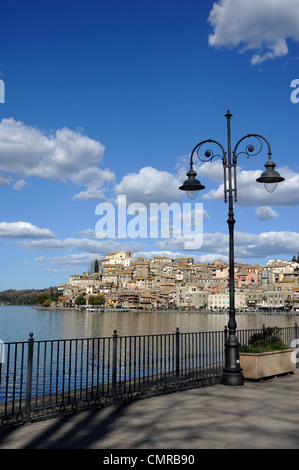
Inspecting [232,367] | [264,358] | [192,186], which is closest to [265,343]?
[264,358]

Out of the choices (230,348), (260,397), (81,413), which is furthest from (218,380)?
(81,413)

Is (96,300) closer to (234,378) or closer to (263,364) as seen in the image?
(263,364)

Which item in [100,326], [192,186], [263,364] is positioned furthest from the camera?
[100,326]

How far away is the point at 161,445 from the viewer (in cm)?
550

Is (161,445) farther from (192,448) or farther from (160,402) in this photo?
(160,402)

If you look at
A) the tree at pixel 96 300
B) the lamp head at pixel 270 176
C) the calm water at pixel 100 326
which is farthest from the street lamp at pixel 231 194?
the tree at pixel 96 300

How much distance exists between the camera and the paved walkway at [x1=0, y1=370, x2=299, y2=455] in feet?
18.3

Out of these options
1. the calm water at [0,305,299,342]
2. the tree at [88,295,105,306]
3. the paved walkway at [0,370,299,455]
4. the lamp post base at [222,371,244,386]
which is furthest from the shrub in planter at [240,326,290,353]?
the tree at [88,295,105,306]

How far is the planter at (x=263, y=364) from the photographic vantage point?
11.0m

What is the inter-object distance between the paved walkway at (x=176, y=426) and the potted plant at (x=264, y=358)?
6.37 feet

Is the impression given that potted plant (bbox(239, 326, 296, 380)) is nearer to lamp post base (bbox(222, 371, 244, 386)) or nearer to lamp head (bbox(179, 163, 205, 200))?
lamp post base (bbox(222, 371, 244, 386))

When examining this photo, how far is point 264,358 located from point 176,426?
5436 mm

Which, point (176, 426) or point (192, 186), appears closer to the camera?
point (176, 426)

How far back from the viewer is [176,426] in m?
6.47
